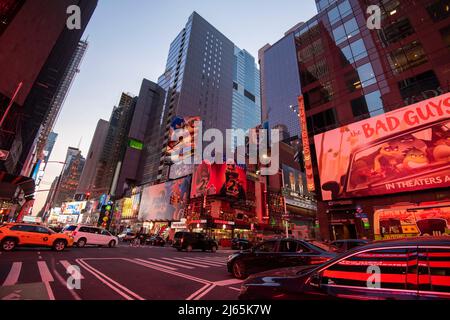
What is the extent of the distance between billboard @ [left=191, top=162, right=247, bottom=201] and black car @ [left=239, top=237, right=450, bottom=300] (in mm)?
43568

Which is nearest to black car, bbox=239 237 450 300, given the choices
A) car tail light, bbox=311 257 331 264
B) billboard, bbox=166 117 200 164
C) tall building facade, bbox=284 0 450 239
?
car tail light, bbox=311 257 331 264

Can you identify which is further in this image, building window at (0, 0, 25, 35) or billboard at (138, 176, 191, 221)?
billboard at (138, 176, 191, 221)

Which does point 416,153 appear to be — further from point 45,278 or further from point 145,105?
point 145,105

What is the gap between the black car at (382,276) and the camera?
209 cm

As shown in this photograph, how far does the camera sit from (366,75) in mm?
25672

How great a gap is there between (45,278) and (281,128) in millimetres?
97509

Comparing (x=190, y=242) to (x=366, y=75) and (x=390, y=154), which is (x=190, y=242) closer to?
(x=390, y=154)

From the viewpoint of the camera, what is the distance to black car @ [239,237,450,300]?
2.09 m

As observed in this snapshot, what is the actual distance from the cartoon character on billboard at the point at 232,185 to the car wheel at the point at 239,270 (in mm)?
38271

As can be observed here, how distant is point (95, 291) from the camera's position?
17.5 ft

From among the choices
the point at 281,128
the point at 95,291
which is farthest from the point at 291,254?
the point at 281,128

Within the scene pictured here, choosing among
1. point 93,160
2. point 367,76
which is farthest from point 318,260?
point 93,160

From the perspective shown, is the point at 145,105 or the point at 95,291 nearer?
the point at 95,291

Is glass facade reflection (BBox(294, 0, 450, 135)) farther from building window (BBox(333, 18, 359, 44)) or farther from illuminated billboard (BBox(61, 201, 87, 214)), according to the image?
illuminated billboard (BBox(61, 201, 87, 214))
